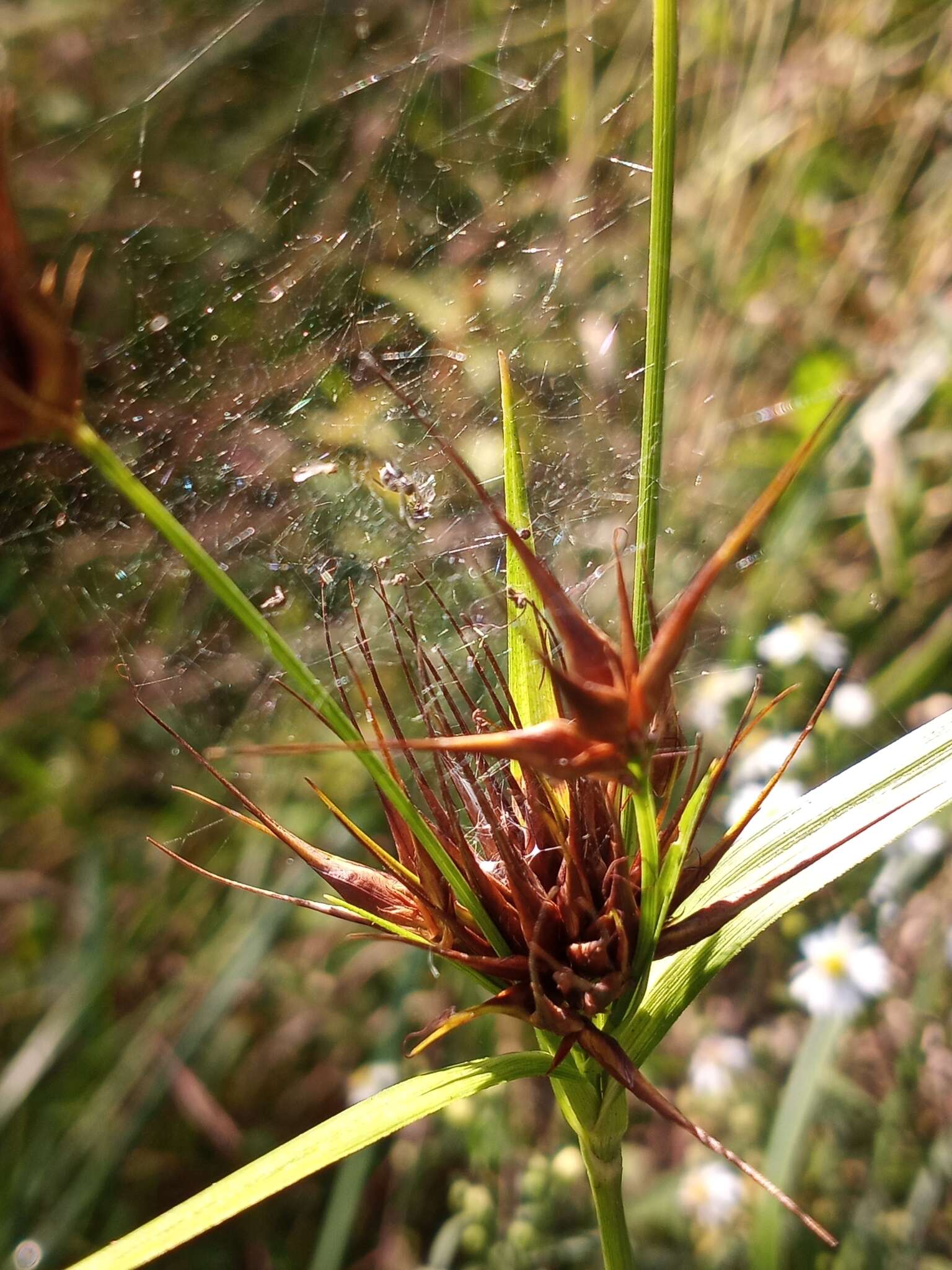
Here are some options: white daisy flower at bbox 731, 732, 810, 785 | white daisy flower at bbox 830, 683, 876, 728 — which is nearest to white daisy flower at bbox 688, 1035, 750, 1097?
white daisy flower at bbox 731, 732, 810, 785

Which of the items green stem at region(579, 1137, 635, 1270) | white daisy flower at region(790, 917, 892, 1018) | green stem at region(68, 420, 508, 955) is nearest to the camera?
green stem at region(68, 420, 508, 955)

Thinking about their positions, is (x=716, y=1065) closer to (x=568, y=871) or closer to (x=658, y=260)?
(x=568, y=871)

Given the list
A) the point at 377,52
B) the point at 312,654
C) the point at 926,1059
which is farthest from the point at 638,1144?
the point at 377,52

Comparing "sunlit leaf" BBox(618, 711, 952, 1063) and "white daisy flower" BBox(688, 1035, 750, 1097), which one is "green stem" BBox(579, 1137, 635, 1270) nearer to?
"sunlit leaf" BBox(618, 711, 952, 1063)

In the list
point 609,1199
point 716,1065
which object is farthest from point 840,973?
point 609,1199

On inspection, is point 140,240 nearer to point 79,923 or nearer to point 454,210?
point 454,210

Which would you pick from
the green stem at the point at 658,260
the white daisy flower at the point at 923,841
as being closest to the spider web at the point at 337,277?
the green stem at the point at 658,260

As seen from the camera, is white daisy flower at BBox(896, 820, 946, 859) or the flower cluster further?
white daisy flower at BBox(896, 820, 946, 859)

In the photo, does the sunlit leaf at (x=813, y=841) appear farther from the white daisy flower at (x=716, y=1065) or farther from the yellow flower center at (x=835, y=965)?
the white daisy flower at (x=716, y=1065)
